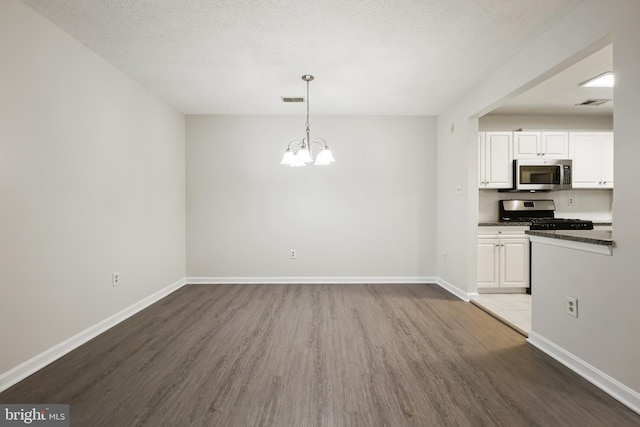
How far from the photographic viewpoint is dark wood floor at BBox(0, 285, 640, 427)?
1.77 m

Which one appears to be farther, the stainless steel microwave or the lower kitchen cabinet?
the stainless steel microwave

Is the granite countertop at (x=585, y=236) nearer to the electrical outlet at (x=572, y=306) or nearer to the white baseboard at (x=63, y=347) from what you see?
the electrical outlet at (x=572, y=306)

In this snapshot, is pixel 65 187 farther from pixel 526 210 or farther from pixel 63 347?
pixel 526 210

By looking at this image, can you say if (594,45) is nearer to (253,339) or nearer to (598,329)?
(598,329)

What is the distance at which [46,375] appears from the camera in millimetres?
2182

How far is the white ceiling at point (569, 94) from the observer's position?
10.3 ft

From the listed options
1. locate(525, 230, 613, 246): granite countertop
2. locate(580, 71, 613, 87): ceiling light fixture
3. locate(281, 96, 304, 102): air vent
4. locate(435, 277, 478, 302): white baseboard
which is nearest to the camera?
locate(525, 230, 613, 246): granite countertop

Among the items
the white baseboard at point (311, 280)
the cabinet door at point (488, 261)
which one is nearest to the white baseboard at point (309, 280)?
the white baseboard at point (311, 280)

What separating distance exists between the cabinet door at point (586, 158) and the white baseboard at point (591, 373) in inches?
122

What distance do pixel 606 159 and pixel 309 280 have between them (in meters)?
4.70

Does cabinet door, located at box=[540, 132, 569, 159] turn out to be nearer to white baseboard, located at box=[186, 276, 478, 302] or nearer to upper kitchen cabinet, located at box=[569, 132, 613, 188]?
upper kitchen cabinet, located at box=[569, 132, 613, 188]

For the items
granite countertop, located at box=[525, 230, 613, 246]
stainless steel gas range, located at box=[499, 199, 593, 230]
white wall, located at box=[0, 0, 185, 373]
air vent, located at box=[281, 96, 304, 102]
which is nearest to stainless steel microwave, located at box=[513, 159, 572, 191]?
stainless steel gas range, located at box=[499, 199, 593, 230]

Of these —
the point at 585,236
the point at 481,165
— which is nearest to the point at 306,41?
the point at 585,236

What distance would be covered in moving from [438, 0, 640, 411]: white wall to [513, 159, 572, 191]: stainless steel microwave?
1.85 metres
